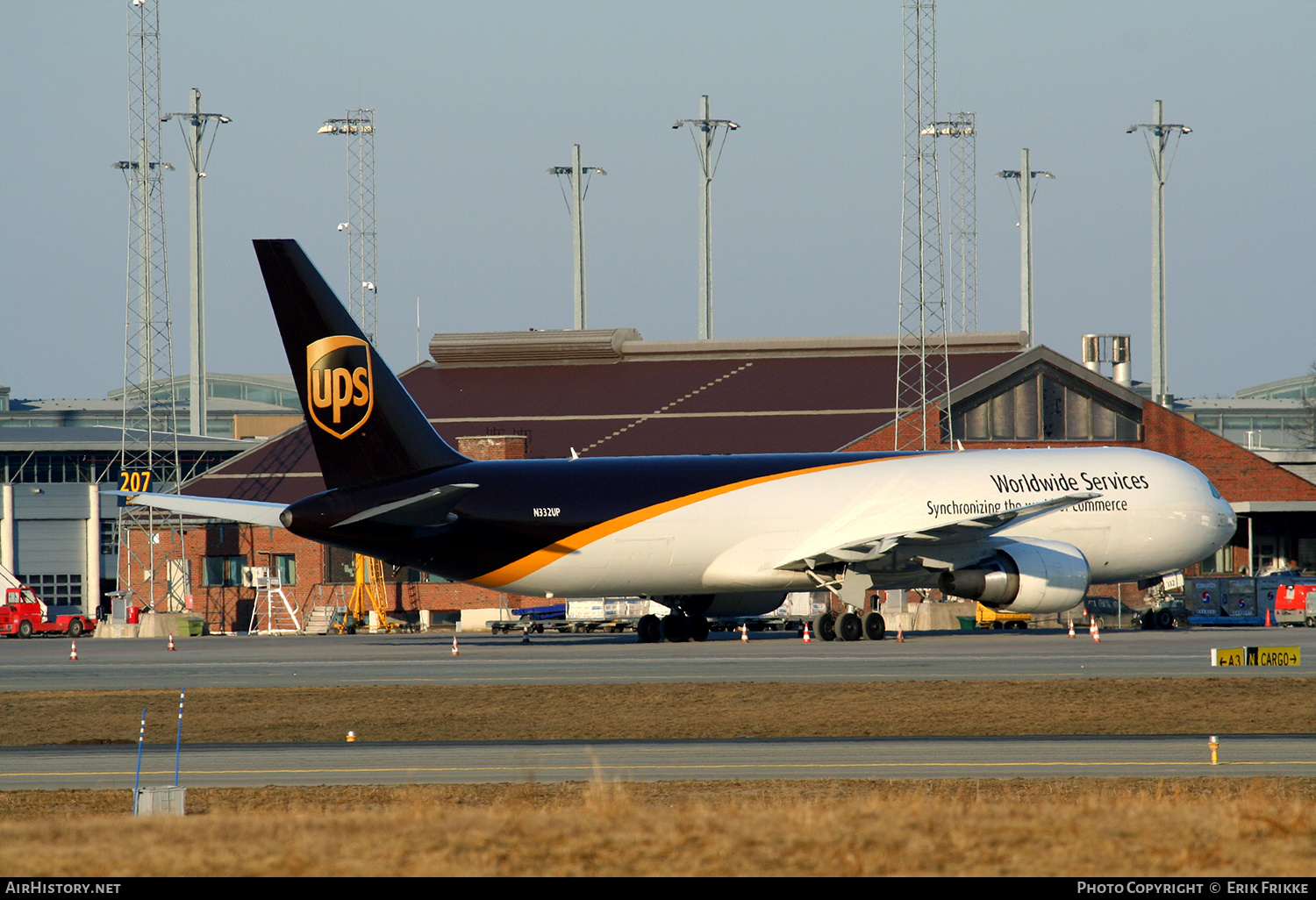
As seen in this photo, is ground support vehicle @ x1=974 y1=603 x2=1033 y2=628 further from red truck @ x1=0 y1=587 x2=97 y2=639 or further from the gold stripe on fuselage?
red truck @ x1=0 y1=587 x2=97 y2=639

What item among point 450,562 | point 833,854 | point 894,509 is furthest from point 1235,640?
point 833,854

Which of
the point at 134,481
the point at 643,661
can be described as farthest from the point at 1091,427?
the point at 134,481

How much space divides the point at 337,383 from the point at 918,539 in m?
16.4

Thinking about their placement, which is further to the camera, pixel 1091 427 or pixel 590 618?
pixel 1091 427

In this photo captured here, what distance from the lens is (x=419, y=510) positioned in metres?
38.5

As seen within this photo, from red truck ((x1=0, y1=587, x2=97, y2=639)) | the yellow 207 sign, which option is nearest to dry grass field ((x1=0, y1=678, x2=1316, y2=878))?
red truck ((x1=0, y1=587, x2=97, y2=639))

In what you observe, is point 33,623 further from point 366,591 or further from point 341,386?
point 341,386

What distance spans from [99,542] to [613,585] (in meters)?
52.1

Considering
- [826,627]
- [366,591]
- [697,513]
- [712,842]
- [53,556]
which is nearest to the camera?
[712,842]

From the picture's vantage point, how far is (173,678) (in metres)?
33.7

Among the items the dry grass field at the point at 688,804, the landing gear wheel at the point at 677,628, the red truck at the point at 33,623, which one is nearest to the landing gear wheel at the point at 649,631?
the landing gear wheel at the point at 677,628

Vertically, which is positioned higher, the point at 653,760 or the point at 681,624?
the point at 653,760

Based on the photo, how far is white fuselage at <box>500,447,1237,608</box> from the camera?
41.5m

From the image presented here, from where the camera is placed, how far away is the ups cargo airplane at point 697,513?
3853 cm
